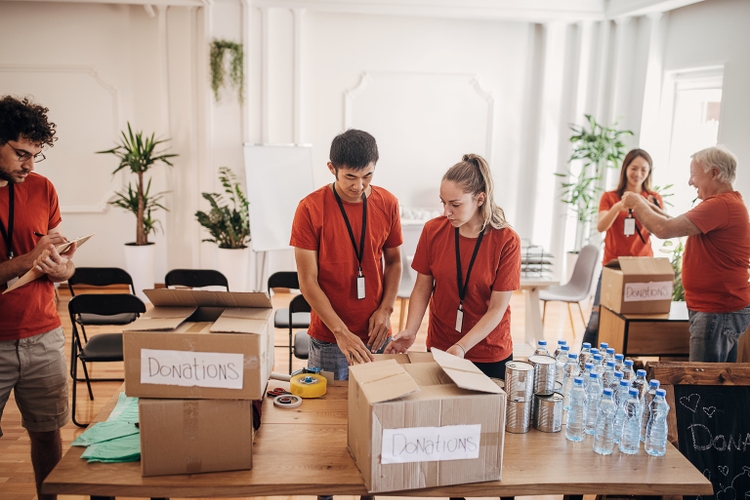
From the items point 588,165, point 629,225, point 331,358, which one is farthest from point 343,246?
point 588,165

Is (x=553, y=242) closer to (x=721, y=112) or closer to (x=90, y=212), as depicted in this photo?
(x=721, y=112)

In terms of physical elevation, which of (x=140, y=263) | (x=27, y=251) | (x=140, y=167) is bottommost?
(x=140, y=263)

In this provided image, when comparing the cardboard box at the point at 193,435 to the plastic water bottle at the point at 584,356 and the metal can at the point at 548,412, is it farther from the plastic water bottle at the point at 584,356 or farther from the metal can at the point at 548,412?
the plastic water bottle at the point at 584,356

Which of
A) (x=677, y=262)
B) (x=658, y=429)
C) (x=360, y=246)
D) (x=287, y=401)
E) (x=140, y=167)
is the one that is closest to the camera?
(x=658, y=429)

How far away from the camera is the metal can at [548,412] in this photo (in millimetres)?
1790

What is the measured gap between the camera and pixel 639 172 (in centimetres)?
389

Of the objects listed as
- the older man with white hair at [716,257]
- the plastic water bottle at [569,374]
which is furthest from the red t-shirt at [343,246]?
the older man with white hair at [716,257]

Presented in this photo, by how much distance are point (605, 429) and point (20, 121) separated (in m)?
2.02

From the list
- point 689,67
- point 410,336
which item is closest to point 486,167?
point 410,336

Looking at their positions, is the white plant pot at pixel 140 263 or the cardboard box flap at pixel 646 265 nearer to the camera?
the cardboard box flap at pixel 646 265

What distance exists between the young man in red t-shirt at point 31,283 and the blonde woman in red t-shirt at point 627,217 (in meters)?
3.07

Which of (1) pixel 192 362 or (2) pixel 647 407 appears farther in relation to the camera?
(2) pixel 647 407

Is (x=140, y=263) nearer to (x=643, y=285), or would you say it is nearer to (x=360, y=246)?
(x=360, y=246)

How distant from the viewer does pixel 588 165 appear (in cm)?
623
